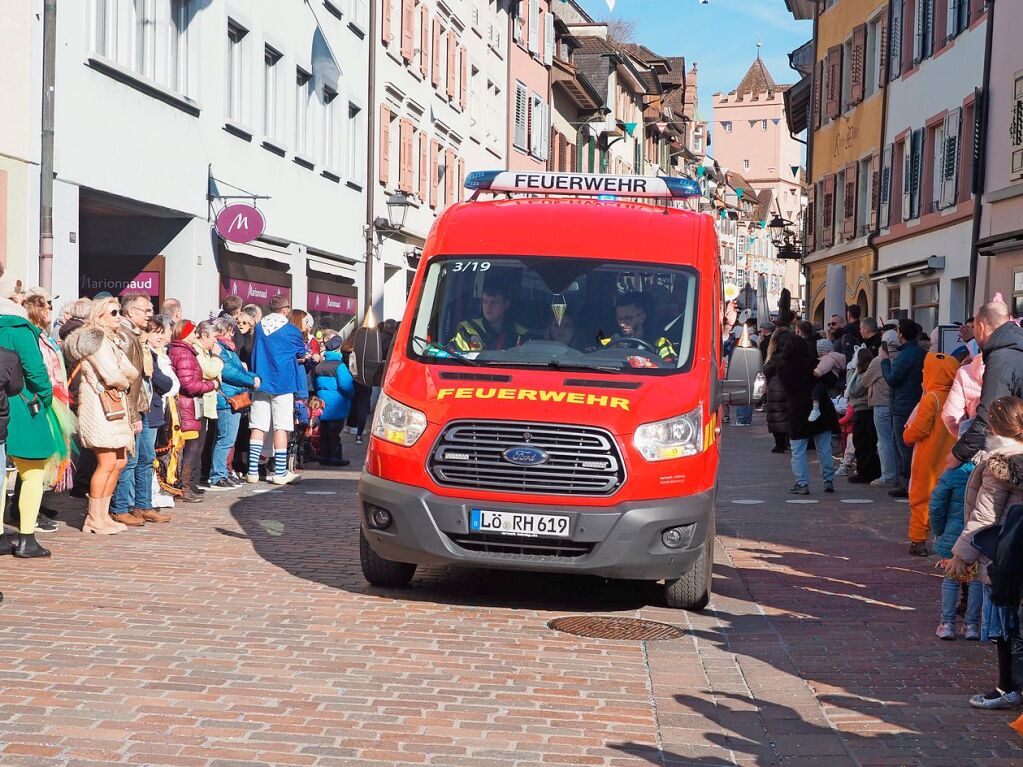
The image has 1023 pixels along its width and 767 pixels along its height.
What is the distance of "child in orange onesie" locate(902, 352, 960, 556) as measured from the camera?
36.0 ft

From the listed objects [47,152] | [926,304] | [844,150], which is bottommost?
[926,304]

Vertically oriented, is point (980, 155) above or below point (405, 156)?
below

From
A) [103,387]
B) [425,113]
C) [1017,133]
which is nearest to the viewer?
[103,387]

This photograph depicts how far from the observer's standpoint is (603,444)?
8.33m

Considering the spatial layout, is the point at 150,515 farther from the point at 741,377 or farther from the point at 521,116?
the point at 521,116

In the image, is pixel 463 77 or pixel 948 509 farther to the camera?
pixel 463 77

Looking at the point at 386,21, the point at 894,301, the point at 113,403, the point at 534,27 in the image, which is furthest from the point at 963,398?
the point at 534,27

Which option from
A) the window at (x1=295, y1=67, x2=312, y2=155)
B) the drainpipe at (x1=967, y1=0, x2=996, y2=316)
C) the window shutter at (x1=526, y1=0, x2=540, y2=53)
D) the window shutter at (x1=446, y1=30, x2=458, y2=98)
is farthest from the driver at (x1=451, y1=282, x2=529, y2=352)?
the window shutter at (x1=526, y1=0, x2=540, y2=53)

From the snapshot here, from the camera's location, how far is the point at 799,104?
45.5m

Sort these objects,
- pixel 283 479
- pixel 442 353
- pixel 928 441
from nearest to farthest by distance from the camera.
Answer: pixel 442 353, pixel 928 441, pixel 283 479

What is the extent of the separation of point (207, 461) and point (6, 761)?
1026 centimetres

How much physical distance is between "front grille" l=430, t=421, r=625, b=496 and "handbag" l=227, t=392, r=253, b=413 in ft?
22.1

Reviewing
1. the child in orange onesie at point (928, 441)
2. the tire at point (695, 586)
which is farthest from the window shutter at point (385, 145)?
the tire at point (695, 586)

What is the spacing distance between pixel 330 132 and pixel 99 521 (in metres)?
18.4
